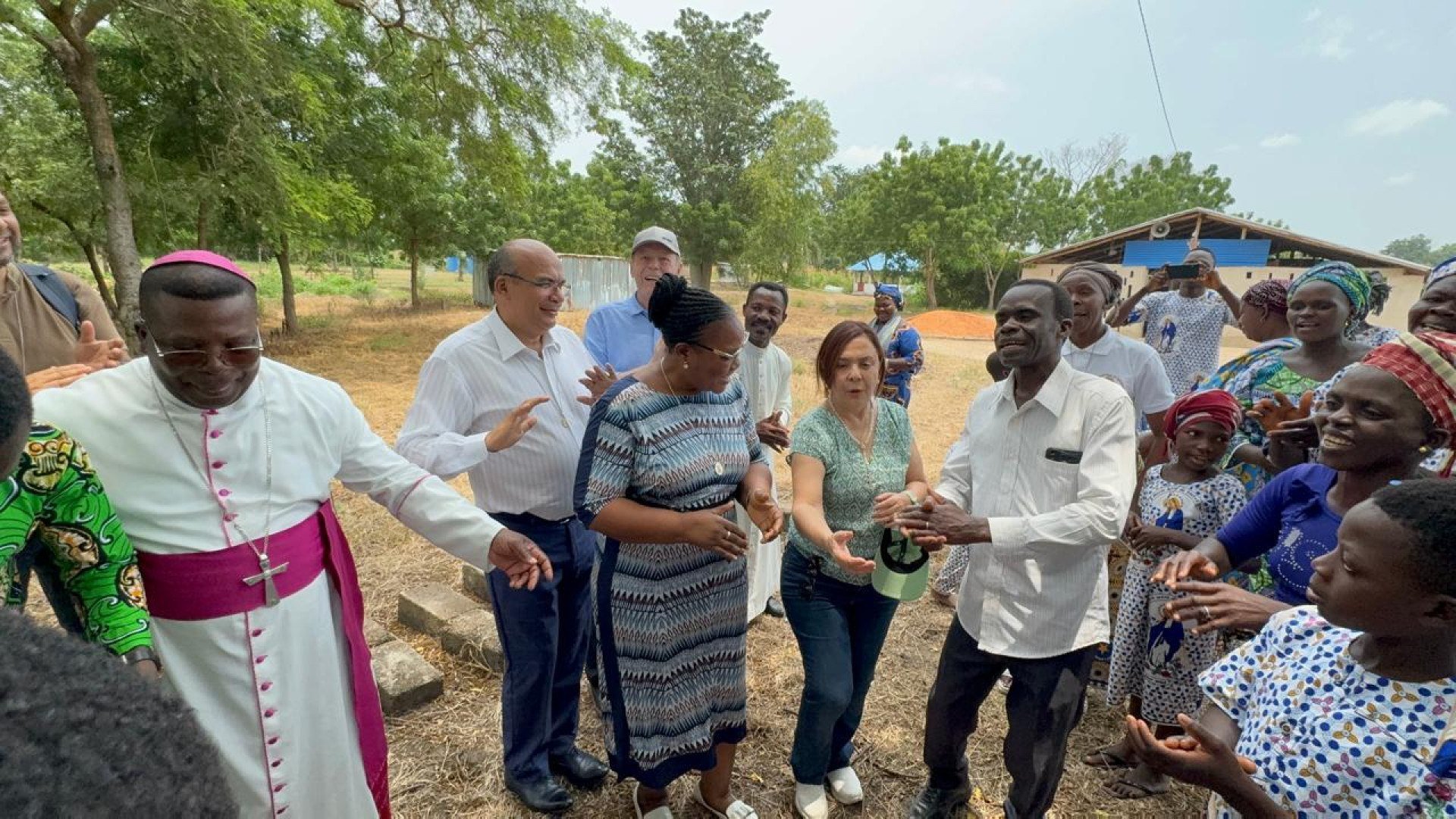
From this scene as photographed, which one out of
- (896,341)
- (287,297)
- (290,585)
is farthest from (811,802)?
(287,297)

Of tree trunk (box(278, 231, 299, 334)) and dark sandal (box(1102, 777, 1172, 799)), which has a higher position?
tree trunk (box(278, 231, 299, 334))

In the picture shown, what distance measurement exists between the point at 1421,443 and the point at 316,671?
2.89 meters

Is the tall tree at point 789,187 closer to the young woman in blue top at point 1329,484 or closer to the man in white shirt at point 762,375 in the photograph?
the man in white shirt at point 762,375

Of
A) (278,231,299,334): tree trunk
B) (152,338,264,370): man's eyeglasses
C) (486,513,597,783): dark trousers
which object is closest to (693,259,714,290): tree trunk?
(278,231,299,334): tree trunk

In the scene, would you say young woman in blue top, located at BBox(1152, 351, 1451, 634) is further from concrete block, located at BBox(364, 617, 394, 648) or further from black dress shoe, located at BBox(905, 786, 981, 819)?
concrete block, located at BBox(364, 617, 394, 648)

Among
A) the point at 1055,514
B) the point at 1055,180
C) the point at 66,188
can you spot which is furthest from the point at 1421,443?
the point at 1055,180

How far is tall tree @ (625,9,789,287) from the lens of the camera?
89.2ft

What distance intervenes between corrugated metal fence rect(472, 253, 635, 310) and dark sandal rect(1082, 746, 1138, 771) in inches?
854

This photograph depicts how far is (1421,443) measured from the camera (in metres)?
1.73

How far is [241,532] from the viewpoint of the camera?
162cm

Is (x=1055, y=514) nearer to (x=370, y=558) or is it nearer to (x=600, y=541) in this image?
(x=600, y=541)

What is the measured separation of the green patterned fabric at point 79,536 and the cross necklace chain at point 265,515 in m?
0.17

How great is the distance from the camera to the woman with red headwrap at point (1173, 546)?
271 cm

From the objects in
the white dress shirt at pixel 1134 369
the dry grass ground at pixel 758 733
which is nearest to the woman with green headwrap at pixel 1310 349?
the white dress shirt at pixel 1134 369
